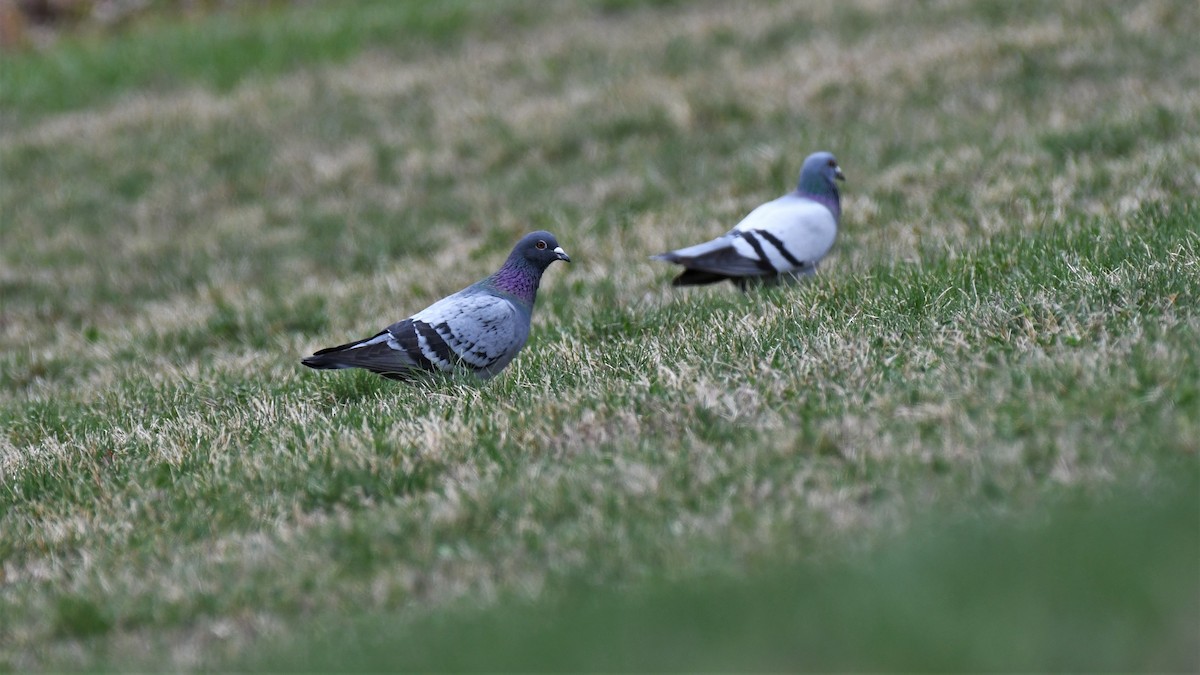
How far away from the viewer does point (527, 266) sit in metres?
7.28

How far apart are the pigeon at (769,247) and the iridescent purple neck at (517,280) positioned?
0.93 meters

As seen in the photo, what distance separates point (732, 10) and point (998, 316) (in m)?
12.1

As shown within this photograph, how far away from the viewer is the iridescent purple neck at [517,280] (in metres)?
7.16

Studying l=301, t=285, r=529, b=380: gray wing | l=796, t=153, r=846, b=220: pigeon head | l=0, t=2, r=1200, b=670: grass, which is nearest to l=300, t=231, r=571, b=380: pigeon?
l=301, t=285, r=529, b=380: gray wing

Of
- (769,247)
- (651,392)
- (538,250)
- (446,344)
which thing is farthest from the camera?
(769,247)

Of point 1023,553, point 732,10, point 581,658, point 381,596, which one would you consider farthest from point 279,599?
point 732,10

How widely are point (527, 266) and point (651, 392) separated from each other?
70.8 inches

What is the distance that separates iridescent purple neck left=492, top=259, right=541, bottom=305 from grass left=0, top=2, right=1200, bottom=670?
0.37 meters

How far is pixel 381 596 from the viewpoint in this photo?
14.5 ft

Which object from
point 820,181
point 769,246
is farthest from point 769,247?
point 820,181

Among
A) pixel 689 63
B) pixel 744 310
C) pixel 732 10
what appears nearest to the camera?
pixel 744 310

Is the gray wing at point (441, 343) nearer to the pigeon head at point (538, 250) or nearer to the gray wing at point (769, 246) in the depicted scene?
the pigeon head at point (538, 250)

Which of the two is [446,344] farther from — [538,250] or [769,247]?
[769,247]

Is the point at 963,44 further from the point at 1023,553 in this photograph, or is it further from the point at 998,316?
the point at 1023,553
